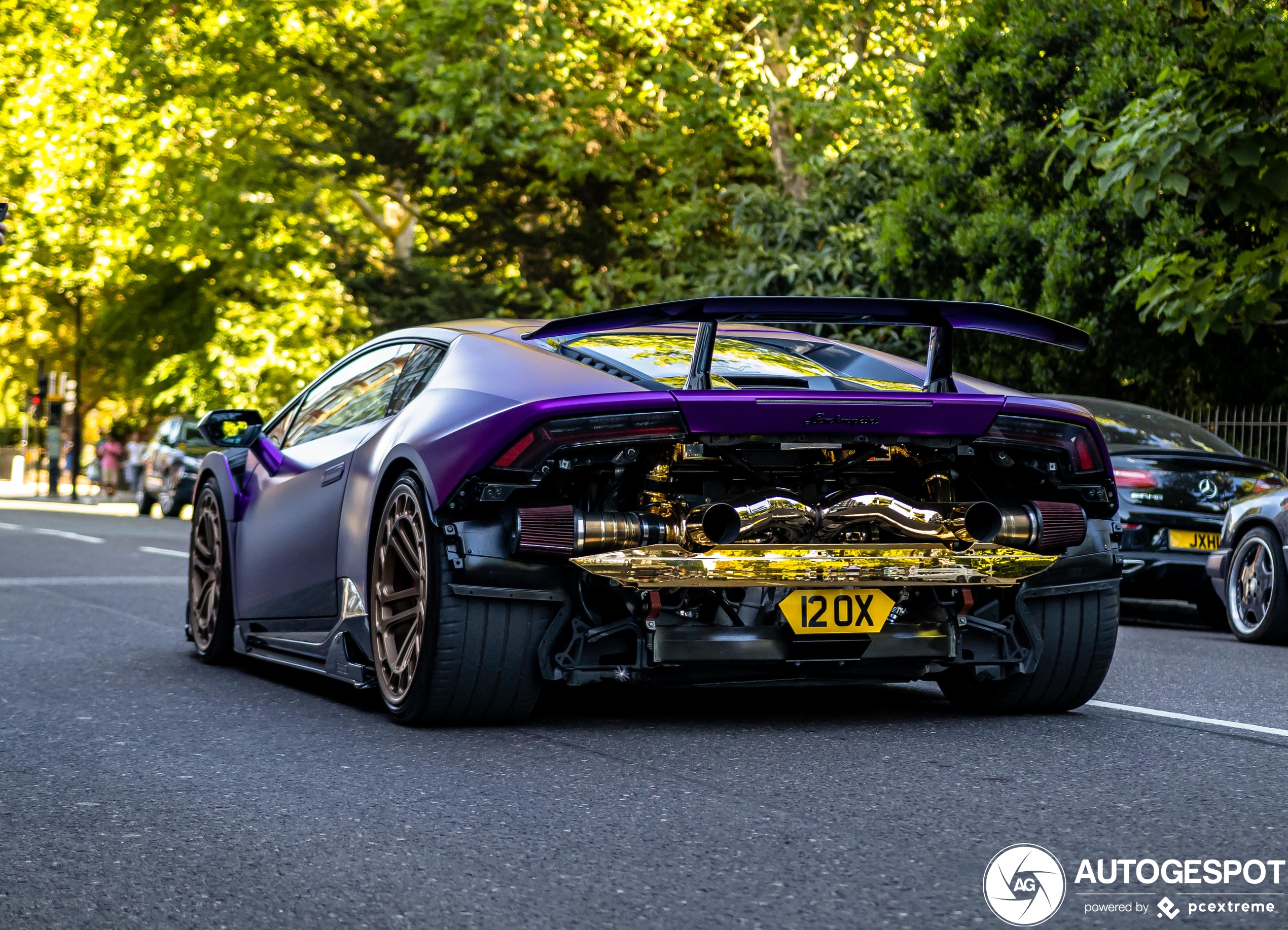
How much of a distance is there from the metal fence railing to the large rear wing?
40.2ft

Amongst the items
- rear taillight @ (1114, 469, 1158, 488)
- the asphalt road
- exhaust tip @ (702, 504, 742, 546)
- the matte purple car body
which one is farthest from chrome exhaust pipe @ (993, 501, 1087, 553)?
rear taillight @ (1114, 469, 1158, 488)

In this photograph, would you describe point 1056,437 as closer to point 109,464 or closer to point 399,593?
point 399,593

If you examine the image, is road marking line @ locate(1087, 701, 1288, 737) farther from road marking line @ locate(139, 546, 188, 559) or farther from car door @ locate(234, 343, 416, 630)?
road marking line @ locate(139, 546, 188, 559)

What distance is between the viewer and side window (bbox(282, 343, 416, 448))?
21.7 ft

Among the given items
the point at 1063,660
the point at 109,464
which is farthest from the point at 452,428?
the point at 109,464

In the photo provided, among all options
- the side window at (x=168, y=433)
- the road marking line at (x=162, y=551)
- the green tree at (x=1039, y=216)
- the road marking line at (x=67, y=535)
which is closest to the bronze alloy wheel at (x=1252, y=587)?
the green tree at (x=1039, y=216)

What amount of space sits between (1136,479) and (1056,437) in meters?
6.23

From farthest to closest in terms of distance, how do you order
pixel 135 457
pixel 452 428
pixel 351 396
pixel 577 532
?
pixel 135 457 → pixel 351 396 → pixel 452 428 → pixel 577 532

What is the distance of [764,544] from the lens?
547 centimetres

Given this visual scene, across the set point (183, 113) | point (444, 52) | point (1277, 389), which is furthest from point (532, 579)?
point (183, 113)

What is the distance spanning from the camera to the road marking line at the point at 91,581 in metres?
12.9

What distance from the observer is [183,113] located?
35188 millimetres

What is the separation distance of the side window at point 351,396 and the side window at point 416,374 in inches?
2.2

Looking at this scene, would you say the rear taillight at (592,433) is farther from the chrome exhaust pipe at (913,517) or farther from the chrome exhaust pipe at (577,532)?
the chrome exhaust pipe at (913,517)
